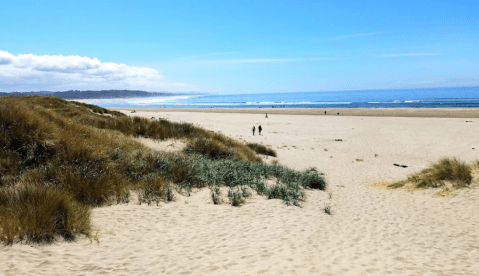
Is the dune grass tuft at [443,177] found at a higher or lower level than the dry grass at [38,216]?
lower

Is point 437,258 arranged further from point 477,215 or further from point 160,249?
point 160,249

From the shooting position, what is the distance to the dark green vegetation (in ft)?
16.6

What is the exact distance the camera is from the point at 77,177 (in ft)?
23.7

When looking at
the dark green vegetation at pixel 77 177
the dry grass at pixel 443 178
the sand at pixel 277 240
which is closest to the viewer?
the sand at pixel 277 240

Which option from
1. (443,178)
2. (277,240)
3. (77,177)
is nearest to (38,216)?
(77,177)

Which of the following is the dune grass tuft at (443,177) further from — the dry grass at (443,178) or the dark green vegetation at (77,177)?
the dark green vegetation at (77,177)

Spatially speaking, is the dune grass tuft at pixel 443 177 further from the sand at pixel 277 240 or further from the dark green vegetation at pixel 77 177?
the dark green vegetation at pixel 77 177

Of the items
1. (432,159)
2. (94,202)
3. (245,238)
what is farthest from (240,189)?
(432,159)

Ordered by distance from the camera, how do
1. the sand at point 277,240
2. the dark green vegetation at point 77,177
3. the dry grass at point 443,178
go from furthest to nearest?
the dry grass at point 443,178, the dark green vegetation at point 77,177, the sand at point 277,240

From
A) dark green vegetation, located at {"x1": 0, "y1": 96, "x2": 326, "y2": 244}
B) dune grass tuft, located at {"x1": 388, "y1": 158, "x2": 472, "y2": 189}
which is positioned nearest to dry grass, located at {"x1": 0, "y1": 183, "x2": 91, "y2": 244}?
dark green vegetation, located at {"x1": 0, "y1": 96, "x2": 326, "y2": 244}

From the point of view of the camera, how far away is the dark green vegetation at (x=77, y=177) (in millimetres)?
5062

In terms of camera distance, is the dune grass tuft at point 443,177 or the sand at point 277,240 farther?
the dune grass tuft at point 443,177

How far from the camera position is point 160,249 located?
5227 mm

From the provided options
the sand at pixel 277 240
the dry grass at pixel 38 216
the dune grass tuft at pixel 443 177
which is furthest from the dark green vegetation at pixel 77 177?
the dune grass tuft at pixel 443 177
